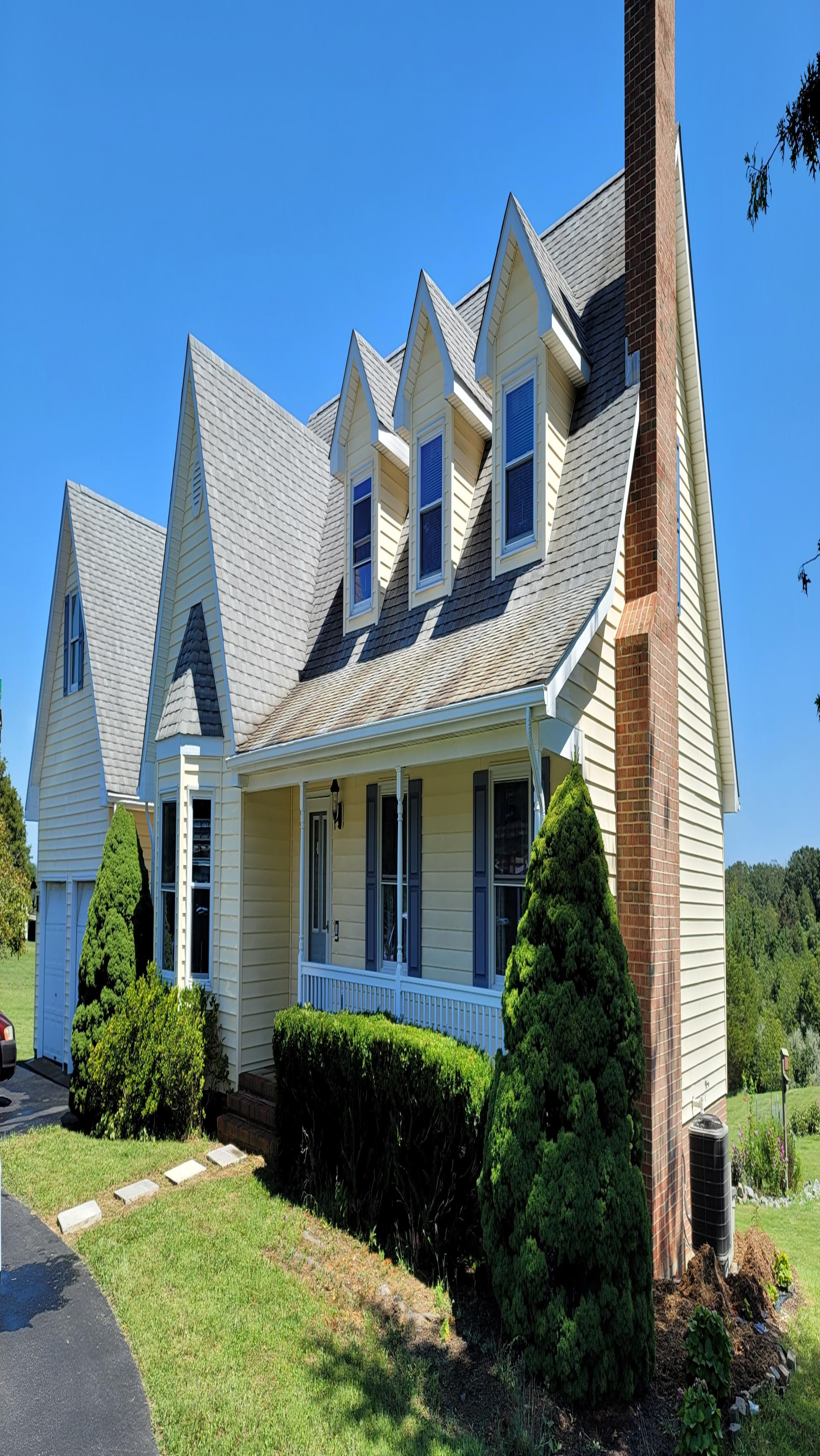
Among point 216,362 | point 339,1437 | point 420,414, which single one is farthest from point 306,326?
point 339,1437

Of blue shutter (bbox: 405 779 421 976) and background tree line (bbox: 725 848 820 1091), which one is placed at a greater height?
blue shutter (bbox: 405 779 421 976)

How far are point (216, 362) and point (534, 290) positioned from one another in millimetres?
6132

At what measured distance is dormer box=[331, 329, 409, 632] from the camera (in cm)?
952

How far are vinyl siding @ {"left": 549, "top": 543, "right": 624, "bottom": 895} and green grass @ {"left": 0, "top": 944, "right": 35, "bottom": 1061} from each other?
462 inches

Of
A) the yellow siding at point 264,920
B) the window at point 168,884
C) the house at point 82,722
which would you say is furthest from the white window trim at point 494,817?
the house at point 82,722

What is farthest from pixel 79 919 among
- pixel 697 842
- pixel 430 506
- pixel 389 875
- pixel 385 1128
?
pixel 697 842

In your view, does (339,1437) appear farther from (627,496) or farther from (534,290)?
(534,290)

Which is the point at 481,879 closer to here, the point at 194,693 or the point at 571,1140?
the point at 571,1140

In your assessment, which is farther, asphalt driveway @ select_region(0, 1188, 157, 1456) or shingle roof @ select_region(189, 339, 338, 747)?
shingle roof @ select_region(189, 339, 338, 747)

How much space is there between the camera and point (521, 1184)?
4.55m

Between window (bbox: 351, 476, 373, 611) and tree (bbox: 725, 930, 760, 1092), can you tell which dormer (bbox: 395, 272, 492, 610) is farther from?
tree (bbox: 725, 930, 760, 1092)

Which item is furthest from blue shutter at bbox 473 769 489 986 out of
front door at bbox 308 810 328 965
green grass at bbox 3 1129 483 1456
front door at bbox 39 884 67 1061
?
front door at bbox 39 884 67 1061

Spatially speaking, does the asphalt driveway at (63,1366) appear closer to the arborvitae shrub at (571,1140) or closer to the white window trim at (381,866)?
the arborvitae shrub at (571,1140)

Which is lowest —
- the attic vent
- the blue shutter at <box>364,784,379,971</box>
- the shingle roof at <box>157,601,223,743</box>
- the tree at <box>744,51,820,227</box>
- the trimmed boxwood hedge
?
A: the trimmed boxwood hedge
